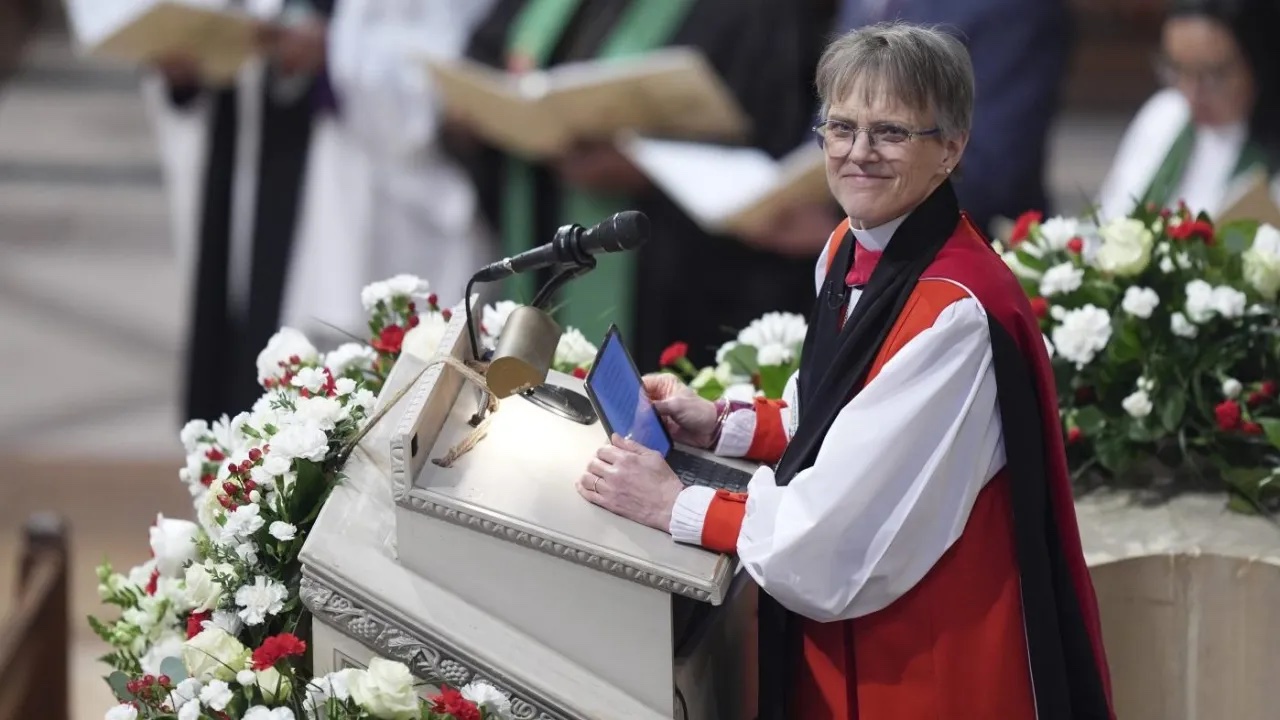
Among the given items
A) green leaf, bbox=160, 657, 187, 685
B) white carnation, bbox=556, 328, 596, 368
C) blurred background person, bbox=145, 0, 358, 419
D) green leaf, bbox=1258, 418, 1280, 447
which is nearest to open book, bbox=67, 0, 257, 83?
blurred background person, bbox=145, 0, 358, 419

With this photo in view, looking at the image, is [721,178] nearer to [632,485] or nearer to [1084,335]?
[1084,335]

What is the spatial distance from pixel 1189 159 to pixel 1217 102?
0.18 m

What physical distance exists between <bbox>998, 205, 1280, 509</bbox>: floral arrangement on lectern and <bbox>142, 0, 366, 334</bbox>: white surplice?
350 centimetres

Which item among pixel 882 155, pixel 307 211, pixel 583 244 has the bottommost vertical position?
pixel 307 211

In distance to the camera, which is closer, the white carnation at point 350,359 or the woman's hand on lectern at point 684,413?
the woman's hand on lectern at point 684,413

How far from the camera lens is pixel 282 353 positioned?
8.57 ft

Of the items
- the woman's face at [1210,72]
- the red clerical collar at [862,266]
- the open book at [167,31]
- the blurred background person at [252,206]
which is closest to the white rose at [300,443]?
the red clerical collar at [862,266]

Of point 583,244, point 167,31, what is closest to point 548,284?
point 583,244

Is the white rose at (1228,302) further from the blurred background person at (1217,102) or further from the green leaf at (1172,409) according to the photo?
the blurred background person at (1217,102)

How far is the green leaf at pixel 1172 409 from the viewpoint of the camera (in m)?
2.84

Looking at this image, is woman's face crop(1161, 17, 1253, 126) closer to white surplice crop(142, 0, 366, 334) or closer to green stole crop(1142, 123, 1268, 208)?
green stole crop(1142, 123, 1268, 208)

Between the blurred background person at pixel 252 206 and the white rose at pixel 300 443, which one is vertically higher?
the white rose at pixel 300 443

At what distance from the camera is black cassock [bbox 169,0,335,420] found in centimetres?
599

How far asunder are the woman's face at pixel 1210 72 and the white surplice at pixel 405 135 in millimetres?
2306
